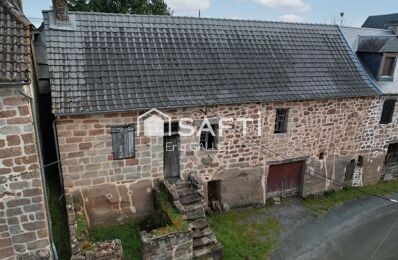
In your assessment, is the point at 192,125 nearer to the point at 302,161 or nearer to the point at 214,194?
the point at 214,194

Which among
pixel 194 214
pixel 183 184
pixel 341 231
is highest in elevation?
pixel 183 184

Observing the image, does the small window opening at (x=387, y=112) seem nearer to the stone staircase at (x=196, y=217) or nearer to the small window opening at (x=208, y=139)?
the small window opening at (x=208, y=139)

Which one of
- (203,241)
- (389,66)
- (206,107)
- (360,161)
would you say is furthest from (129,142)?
(389,66)

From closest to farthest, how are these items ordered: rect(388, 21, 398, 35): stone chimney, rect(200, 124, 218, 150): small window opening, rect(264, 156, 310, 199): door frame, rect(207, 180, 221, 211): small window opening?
rect(200, 124, 218, 150): small window opening
rect(207, 180, 221, 211): small window opening
rect(264, 156, 310, 199): door frame
rect(388, 21, 398, 35): stone chimney

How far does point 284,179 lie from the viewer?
45.5 ft

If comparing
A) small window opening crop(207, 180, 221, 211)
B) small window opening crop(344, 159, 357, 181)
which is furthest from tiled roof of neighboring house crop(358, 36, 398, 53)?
small window opening crop(207, 180, 221, 211)

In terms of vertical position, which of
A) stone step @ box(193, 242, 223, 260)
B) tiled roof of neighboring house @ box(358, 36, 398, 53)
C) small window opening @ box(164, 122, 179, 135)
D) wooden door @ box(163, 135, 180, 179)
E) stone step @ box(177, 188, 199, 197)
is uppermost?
tiled roof of neighboring house @ box(358, 36, 398, 53)

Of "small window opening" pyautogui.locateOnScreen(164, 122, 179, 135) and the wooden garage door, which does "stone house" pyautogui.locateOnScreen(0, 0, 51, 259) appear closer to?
"small window opening" pyautogui.locateOnScreen(164, 122, 179, 135)

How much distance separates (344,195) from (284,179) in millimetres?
3089

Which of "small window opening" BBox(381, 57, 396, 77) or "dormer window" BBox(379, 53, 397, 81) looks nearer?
"dormer window" BBox(379, 53, 397, 81)

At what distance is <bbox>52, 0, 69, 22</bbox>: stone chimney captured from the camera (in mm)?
10570

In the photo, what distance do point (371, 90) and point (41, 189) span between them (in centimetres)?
1291

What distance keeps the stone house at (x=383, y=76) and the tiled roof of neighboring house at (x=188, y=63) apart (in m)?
0.73

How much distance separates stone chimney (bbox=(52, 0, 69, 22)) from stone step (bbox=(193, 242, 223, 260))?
8423 mm
